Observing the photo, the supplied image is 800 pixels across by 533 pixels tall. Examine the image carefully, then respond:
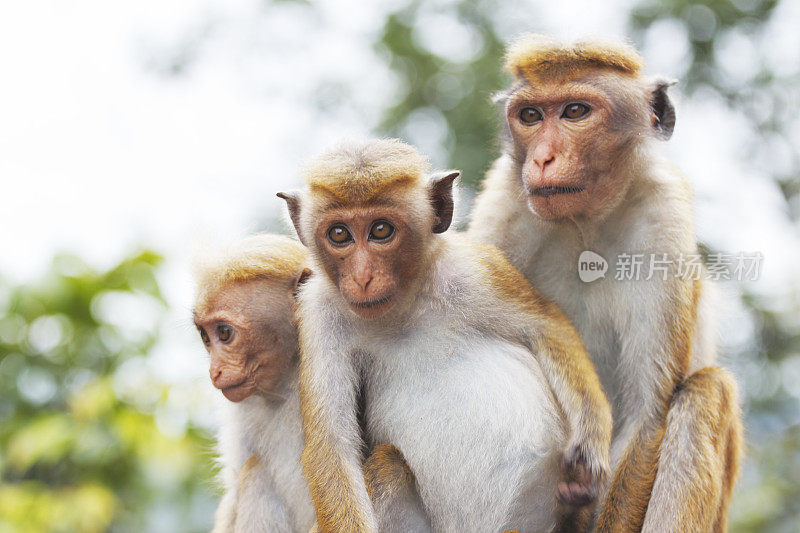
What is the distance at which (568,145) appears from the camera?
10.9 ft

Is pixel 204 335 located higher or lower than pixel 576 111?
lower

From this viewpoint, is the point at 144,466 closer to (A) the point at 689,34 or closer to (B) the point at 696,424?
(B) the point at 696,424

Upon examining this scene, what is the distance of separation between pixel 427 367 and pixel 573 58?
1.49m

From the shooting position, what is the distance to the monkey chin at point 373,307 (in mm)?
2887

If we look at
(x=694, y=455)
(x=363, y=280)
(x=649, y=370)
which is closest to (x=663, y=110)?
(x=649, y=370)

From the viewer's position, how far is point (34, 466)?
7863mm

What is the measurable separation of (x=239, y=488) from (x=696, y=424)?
1.95m

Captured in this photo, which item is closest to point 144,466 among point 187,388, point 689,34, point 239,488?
point 187,388

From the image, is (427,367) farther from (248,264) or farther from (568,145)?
(568,145)

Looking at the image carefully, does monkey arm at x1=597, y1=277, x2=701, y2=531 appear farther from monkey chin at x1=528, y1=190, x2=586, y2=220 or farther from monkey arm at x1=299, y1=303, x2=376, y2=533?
monkey arm at x1=299, y1=303, x2=376, y2=533

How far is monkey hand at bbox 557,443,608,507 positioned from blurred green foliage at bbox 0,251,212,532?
14.7 ft

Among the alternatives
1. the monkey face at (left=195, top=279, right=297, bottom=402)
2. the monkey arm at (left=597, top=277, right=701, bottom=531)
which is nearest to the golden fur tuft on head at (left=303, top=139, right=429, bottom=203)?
the monkey face at (left=195, top=279, right=297, bottom=402)

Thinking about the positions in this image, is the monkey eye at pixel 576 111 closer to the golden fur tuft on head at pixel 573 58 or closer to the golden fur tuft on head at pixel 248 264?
the golden fur tuft on head at pixel 573 58

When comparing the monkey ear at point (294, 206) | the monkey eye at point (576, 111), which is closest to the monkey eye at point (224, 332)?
the monkey ear at point (294, 206)
